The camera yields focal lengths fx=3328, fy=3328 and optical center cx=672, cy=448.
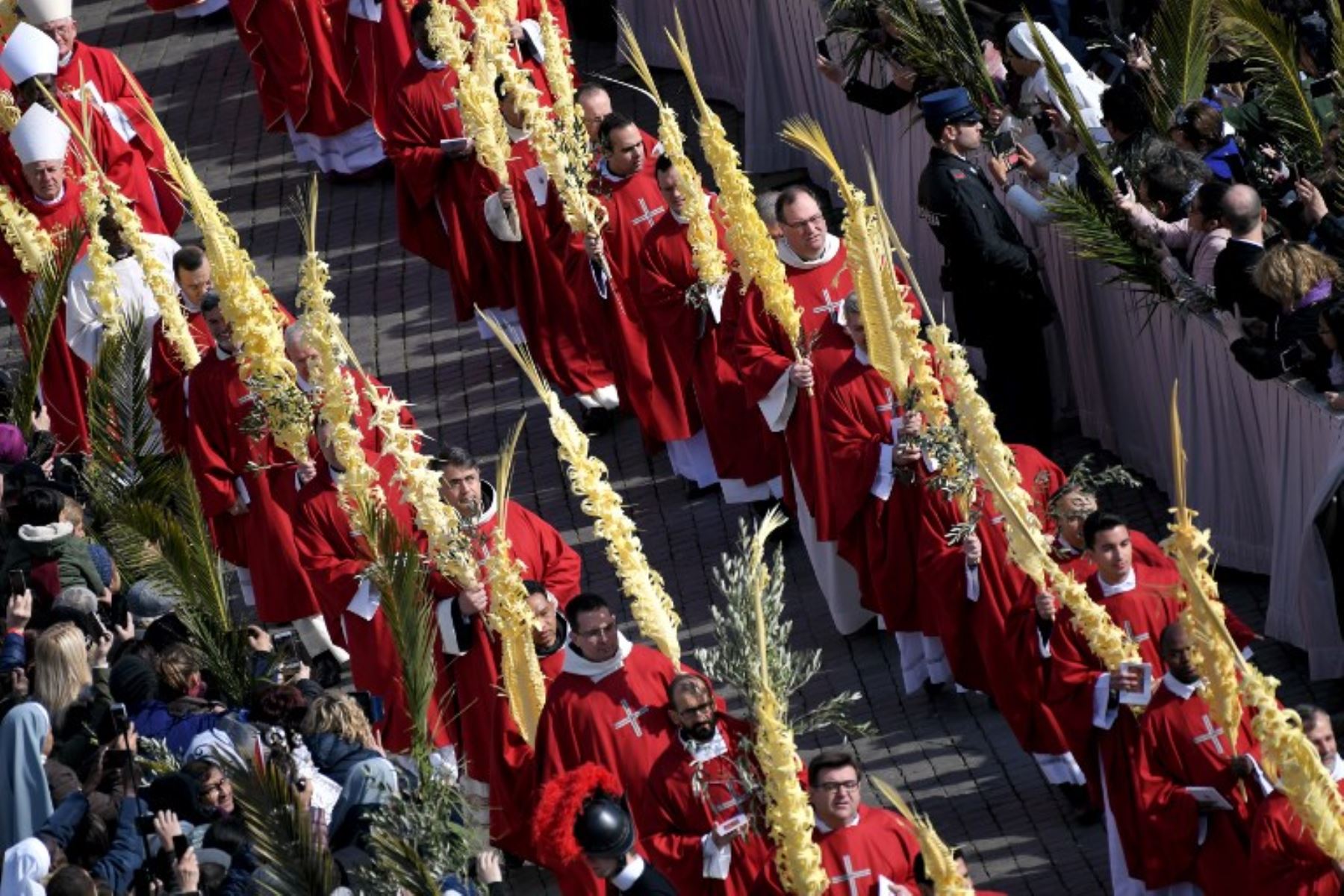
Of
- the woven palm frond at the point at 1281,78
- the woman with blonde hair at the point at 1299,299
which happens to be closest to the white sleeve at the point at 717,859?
the woman with blonde hair at the point at 1299,299

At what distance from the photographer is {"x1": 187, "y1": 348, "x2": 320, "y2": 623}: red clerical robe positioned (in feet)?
51.6

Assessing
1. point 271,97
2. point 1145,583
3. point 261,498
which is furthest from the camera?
point 271,97

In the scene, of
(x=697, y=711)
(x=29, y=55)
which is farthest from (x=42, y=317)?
(x=697, y=711)

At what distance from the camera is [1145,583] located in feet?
42.8

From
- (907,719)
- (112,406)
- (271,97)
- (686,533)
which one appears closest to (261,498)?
(112,406)

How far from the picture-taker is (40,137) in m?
17.9

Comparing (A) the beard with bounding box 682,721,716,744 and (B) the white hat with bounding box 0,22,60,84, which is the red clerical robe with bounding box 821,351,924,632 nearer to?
(A) the beard with bounding box 682,721,716,744

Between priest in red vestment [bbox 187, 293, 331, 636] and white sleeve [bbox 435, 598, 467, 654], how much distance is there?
1.73 metres

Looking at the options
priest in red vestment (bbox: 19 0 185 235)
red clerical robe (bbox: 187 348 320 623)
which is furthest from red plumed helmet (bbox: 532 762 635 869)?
priest in red vestment (bbox: 19 0 185 235)

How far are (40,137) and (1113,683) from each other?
7618 millimetres

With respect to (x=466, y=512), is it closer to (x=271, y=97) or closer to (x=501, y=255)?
(x=501, y=255)

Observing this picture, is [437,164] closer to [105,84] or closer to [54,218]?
[54,218]

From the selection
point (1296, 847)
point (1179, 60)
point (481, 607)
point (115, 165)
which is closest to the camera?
point (1296, 847)

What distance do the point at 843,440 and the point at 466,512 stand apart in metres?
1.91
